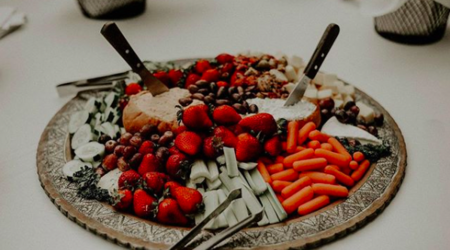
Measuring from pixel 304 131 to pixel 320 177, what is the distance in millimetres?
218

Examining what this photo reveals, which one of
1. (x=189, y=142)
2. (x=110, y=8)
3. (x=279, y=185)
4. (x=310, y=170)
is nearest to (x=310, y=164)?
(x=310, y=170)

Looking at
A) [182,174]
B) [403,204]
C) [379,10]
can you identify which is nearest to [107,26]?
[182,174]

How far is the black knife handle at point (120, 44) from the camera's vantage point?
170 cm

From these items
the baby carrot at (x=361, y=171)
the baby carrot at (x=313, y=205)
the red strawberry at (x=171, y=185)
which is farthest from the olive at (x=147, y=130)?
the baby carrot at (x=361, y=171)

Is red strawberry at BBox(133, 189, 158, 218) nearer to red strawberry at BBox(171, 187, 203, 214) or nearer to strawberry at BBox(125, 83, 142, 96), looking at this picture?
red strawberry at BBox(171, 187, 203, 214)

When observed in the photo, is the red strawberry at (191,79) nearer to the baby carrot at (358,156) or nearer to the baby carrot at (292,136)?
the baby carrot at (292,136)

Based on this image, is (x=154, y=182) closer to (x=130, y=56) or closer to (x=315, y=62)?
(x=130, y=56)

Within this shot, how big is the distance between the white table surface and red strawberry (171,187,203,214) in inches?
9.2

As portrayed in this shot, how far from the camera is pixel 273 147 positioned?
1659mm

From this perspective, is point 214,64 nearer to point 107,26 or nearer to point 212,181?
point 107,26

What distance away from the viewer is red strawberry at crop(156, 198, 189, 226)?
1440 mm

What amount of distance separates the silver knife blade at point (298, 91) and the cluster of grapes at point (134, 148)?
485 millimetres

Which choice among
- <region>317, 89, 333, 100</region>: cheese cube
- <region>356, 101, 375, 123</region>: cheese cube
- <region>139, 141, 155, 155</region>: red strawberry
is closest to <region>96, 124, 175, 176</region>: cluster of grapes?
<region>139, 141, 155, 155</region>: red strawberry

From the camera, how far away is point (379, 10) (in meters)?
2.35
